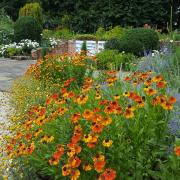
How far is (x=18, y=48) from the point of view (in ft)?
44.1

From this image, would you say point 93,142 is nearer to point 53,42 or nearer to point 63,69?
point 63,69

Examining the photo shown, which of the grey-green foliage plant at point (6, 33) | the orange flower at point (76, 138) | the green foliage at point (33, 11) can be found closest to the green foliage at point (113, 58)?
the grey-green foliage plant at point (6, 33)

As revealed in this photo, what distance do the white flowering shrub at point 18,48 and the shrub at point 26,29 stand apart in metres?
0.46

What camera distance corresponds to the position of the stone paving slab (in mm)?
8787

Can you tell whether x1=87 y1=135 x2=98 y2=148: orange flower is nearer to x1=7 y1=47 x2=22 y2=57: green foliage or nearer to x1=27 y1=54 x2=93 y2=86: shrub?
x1=27 y1=54 x2=93 y2=86: shrub

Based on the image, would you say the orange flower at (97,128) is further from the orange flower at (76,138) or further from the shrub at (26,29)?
the shrub at (26,29)

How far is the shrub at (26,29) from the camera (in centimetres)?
1438

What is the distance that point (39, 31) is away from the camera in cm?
1480

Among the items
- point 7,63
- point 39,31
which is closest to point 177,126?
point 7,63

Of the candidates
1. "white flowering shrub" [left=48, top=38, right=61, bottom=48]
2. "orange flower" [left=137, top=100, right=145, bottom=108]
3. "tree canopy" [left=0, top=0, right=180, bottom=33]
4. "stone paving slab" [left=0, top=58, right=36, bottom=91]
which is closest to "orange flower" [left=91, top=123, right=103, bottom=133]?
"orange flower" [left=137, top=100, right=145, bottom=108]

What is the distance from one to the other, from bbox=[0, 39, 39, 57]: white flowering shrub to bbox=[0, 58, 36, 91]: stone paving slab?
54cm

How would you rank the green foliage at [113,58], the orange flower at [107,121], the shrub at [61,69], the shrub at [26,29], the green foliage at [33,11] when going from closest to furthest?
the orange flower at [107,121]
the shrub at [61,69]
the green foliage at [113,58]
the shrub at [26,29]
the green foliage at [33,11]

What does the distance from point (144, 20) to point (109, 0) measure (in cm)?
171

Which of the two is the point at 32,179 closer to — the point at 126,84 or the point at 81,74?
the point at 126,84
